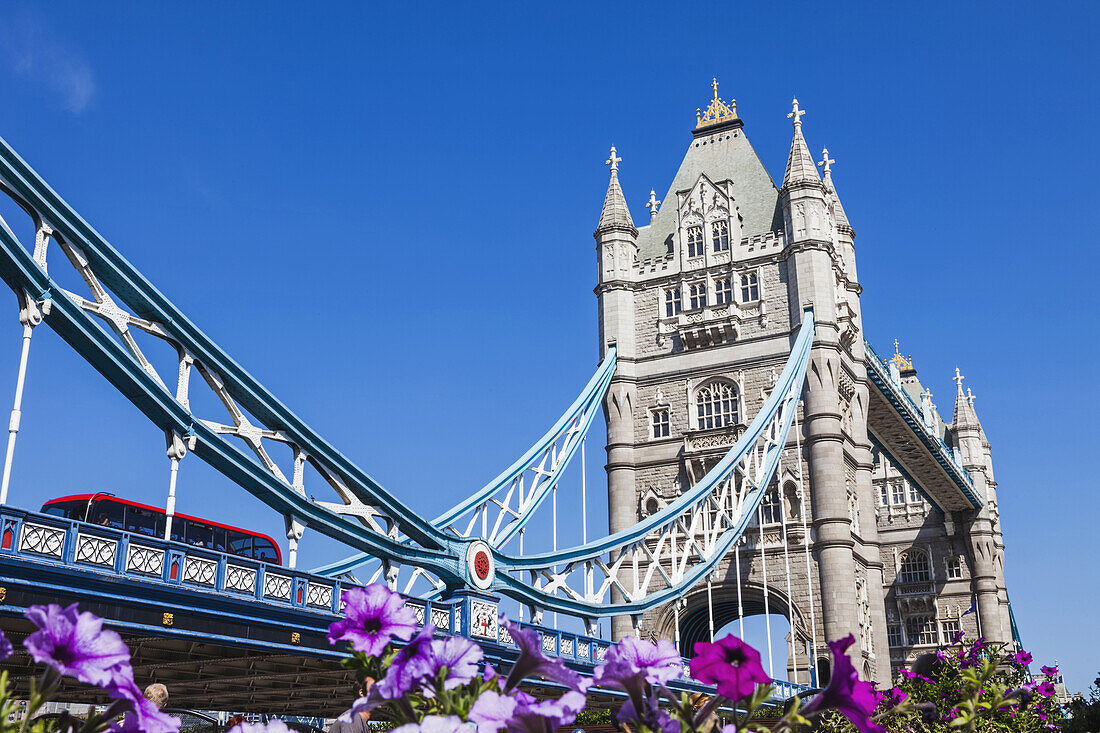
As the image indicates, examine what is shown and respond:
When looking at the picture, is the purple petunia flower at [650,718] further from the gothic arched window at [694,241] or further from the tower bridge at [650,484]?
the gothic arched window at [694,241]

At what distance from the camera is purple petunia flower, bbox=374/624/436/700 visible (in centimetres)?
172

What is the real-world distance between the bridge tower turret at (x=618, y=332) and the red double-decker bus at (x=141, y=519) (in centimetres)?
1109

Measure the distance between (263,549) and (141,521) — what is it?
3631 mm

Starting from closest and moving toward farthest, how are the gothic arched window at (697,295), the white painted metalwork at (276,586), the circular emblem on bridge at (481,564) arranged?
the white painted metalwork at (276,586) < the circular emblem on bridge at (481,564) < the gothic arched window at (697,295)

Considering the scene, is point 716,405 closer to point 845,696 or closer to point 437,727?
point 845,696

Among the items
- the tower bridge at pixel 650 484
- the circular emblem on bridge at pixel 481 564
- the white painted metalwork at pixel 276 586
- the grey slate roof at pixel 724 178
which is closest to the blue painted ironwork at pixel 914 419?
the tower bridge at pixel 650 484

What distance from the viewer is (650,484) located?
102ft

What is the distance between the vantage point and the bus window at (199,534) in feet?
67.6

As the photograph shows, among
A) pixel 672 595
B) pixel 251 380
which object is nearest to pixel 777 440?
pixel 672 595

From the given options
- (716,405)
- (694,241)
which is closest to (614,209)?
(694,241)

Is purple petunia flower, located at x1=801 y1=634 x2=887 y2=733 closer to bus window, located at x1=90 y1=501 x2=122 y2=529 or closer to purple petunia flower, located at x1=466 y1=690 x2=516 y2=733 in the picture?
purple petunia flower, located at x1=466 y1=690 x2=516 y2=733

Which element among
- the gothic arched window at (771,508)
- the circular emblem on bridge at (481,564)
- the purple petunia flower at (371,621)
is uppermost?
the gothic arched window at (771,508)

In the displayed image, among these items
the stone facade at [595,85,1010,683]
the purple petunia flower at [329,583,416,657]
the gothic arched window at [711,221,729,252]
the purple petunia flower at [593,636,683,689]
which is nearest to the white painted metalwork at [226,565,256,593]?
the purple petunia flower at [329,583,416,657]

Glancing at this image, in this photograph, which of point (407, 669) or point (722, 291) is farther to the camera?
point (722, 291)
